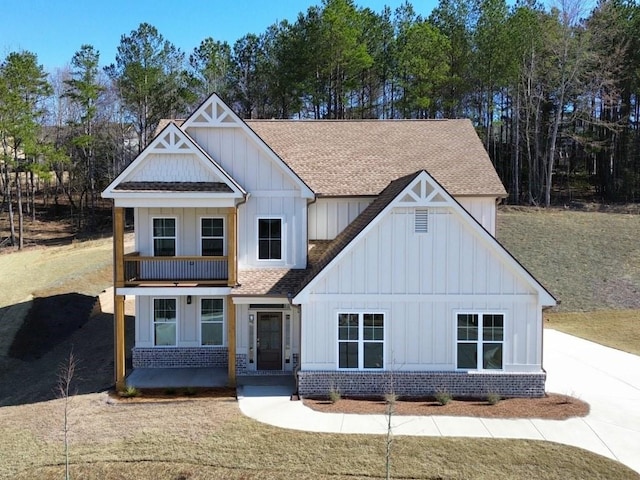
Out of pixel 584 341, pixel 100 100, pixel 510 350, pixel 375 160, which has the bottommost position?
pixel 584 341

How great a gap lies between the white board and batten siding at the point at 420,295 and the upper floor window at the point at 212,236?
423 cm

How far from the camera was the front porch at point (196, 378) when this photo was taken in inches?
607

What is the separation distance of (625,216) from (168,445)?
125ft

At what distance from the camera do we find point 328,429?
1195 cm

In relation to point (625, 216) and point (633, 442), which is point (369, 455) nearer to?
point (633, 442)

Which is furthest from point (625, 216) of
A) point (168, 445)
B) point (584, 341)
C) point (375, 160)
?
point (168, 445)

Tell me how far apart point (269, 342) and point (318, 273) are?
383 centimetres

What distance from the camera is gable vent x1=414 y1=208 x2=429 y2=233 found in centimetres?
1433

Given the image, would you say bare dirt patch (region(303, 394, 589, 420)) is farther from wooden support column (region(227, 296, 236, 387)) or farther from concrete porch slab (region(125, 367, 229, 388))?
concrete porch slab (region(125, 367, 229, 388))

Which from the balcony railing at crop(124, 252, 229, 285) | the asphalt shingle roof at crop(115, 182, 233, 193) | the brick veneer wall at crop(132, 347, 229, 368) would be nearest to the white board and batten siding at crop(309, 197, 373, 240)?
the balcony railing at crop(124, 252, 229, 285)

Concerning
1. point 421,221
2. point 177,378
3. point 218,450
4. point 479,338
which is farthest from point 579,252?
point 218,450

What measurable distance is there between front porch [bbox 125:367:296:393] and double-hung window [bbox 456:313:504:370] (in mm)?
4990

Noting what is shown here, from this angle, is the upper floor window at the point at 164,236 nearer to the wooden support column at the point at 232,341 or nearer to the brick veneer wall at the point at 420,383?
the wooden support column at the point at 232,341

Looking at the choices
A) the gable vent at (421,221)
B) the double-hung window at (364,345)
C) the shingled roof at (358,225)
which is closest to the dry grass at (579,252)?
the shingled roof at (358,225)
